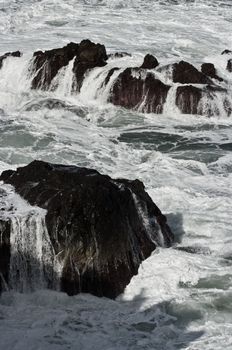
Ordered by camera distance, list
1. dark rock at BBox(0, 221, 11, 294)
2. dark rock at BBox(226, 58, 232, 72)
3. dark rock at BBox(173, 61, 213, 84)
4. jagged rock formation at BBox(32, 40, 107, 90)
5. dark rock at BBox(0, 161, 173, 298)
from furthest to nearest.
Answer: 1. dark rock at BBox(226, 58, 232, 72)
2. jagged rock formation at BBox(32, 40, 107, 90)
3. dark rock at BBox(173, 61, 213, 84)
4. dark rock at BBox(0, 161, 173, 298)
5. dark rock at BBox(0, 221, 11, 294)

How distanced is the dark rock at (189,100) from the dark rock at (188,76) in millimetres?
667

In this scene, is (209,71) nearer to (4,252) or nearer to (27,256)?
(27,256)

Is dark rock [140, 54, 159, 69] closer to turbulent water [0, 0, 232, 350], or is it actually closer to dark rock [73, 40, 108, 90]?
turbulent water [0, 0, 232, 350]

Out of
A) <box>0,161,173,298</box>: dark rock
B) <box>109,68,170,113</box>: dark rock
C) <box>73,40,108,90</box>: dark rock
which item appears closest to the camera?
<box>0,161,173,298</box>: dark rock

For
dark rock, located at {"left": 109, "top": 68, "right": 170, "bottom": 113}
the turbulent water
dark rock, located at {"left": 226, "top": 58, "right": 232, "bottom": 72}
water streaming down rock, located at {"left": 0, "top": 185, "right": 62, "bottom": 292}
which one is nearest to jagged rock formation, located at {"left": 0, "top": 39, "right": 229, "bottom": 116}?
dark rock, located at {"left": 109, "top": 68, "right": 170, "bottom": 113}

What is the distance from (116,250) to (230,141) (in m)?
8.38

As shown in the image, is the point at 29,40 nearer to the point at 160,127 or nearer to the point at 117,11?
the point at 117,11

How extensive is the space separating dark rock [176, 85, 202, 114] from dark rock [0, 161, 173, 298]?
9129 mm

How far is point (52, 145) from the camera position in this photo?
15.7m

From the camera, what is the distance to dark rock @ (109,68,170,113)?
62.1ft

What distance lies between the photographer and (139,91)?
19172 mm

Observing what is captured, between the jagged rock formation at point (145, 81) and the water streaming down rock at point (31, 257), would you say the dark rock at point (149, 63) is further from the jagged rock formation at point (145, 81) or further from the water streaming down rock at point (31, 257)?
the water streaming down rock at point (31, 257)

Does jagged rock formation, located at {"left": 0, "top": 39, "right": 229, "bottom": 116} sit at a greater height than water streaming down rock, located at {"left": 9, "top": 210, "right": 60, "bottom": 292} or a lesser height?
greater

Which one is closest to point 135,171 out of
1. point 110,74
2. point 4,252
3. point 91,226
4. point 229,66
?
point 91,226
